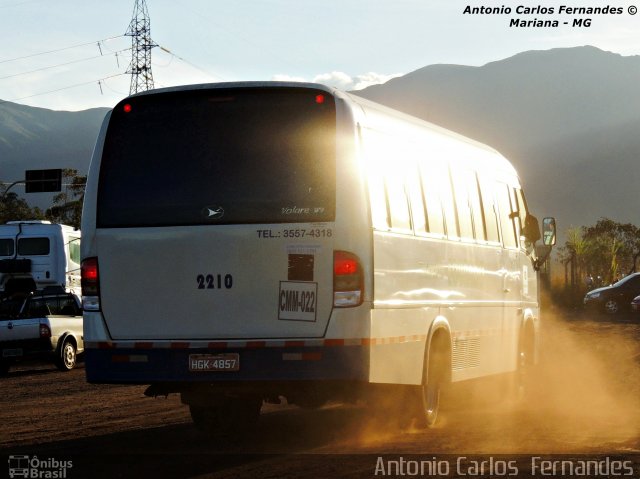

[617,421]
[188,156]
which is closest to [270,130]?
[188,156]

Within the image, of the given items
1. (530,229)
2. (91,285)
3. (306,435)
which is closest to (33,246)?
(530,229)

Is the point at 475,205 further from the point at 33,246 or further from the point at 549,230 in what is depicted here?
the point at 33,246

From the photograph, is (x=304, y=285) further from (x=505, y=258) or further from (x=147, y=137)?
(x=505, y=258)

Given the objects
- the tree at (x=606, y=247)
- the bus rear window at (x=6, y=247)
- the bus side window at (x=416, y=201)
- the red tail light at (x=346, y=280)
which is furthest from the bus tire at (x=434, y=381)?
the tree at (x=606, y=247)

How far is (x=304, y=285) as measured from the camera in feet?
34.0

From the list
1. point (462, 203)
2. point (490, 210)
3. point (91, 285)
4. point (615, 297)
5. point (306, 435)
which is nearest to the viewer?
point (91, 285)

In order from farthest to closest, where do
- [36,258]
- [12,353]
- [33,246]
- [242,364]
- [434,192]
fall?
1. [33,246]
2. [36,258]
3. [12,353]
4. [434,192]
5. [242,364]

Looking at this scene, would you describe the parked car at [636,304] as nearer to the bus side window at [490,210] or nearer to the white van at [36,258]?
the white van at [36,258]

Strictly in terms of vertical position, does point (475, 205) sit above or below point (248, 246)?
above

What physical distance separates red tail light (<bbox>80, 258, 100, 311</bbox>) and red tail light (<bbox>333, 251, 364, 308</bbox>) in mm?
2046

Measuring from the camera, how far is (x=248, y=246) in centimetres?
1052

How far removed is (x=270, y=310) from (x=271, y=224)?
2.24ft

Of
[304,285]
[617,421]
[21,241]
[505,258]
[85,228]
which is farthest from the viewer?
[21,241]

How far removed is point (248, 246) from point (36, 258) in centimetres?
2667
